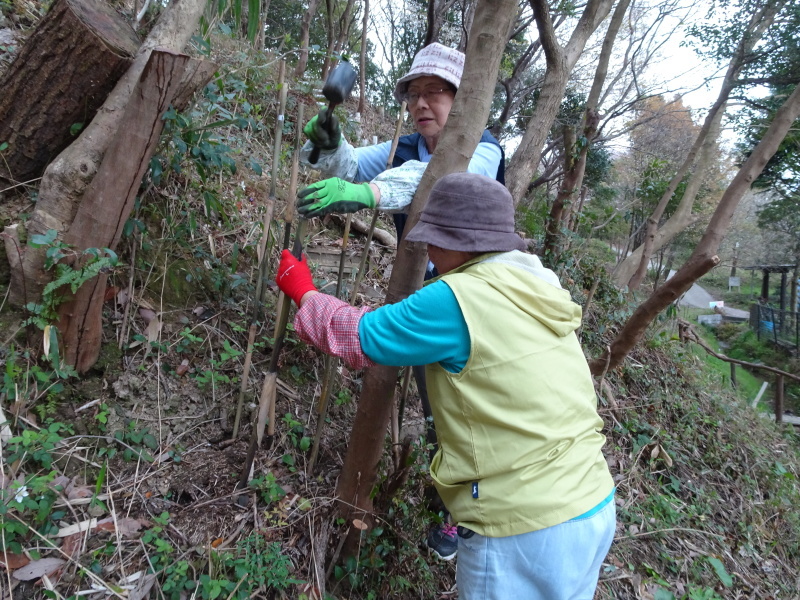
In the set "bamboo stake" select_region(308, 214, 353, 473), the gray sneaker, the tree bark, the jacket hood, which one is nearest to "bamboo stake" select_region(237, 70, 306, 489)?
Result: "bamboo stake" select_region(308, 214, 353, 473)

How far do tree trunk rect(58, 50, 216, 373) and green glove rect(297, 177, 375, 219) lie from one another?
768 millimetres

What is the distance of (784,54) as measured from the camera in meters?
9.76

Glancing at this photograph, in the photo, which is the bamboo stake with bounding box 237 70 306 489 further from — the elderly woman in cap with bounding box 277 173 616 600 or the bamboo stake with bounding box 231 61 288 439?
the elderly woman in cap with bounding box 277 173 616 600

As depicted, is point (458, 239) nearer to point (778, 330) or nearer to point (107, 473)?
point (107, 473)

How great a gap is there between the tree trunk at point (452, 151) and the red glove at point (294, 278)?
35cm

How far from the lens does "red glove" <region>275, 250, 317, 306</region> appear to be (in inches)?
64.2

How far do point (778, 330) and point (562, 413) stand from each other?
18.4 m

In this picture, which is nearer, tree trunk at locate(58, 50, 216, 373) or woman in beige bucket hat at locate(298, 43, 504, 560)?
woman in beige bucket hat at locate(298, 43, 504, 560)

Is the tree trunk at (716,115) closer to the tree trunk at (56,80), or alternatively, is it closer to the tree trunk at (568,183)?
the tree trunk at (568,183)

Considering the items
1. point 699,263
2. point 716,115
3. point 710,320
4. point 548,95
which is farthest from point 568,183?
point 710,320

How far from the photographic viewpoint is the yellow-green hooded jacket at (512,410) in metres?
1.39

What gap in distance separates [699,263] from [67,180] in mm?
4140

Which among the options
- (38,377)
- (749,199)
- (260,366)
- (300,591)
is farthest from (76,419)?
(749,199)

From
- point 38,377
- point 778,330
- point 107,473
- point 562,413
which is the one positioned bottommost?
point 778,330
